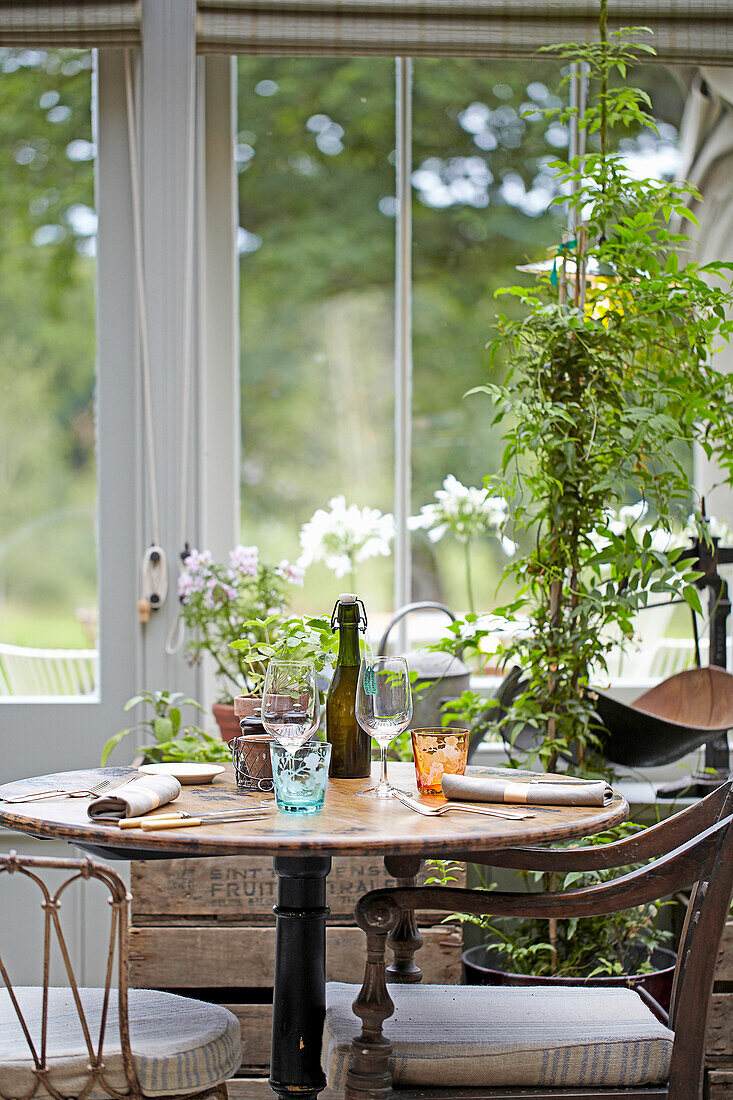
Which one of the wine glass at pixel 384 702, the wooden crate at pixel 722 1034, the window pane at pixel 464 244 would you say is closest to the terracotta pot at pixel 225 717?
the window pane at pixel 464 244

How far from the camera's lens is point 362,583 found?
3.04 m

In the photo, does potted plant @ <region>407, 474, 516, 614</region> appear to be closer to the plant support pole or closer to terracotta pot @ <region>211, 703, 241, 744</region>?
the plant support pole

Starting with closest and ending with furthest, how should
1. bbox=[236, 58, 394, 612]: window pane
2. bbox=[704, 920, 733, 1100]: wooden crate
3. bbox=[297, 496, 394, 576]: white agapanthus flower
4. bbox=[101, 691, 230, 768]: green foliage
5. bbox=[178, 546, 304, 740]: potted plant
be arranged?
1. bbox=[704, 920, 733, 1100]: wooden crate
2. bbox=[101, 691, 230, 768]: green foliage
3. bbox=[178, 546, 304, 740]: potted plant
4. bbox=[297, 496, 394, 576]: white agapanthus flower
5. bbox=[236, 58, 394, 612]: window pane

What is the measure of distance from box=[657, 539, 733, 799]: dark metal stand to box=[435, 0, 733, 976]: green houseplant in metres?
0.17

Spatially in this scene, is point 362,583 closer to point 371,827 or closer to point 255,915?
point 255,915

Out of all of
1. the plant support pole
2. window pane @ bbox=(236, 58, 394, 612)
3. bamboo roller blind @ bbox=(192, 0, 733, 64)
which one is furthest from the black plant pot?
bamboo roller blind @ bbox=(192, 0, 733, 64)

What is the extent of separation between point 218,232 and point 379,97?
0.59 meters

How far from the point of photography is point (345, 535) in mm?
2906

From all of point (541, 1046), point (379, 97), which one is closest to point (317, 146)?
point (379, 97)

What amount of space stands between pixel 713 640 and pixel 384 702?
125 cm

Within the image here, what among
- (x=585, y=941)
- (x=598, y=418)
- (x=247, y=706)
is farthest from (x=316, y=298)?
(x=585, y=941)

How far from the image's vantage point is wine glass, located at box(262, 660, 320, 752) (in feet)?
5.07

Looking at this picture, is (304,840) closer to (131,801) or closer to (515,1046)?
(131,801)

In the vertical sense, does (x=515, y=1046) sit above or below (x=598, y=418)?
below
